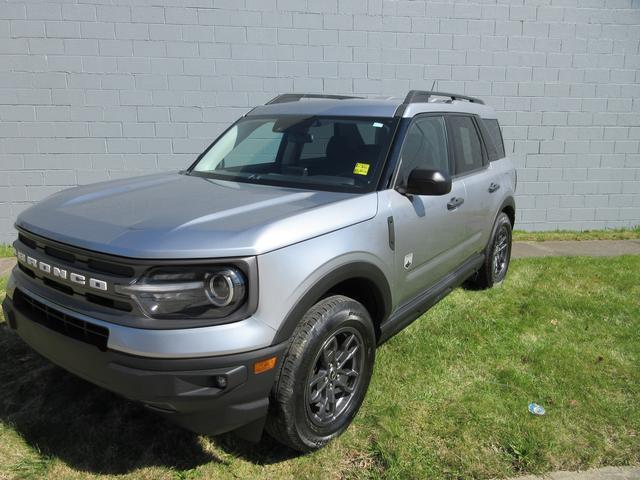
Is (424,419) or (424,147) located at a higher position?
(424,147)

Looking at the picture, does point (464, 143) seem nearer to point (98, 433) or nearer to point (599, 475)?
point (599, 475)

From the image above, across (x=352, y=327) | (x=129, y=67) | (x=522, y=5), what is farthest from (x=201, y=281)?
(x=522, y=5)

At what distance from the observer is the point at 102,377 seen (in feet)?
7.39

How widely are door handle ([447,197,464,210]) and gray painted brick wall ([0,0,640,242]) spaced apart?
A: 3.57 metres

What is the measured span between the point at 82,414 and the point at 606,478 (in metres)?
2.89

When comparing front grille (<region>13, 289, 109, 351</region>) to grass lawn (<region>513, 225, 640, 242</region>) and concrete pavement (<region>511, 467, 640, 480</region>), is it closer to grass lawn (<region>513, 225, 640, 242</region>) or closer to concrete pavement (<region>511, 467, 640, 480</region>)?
concrete pavement (<region>511, 467, 640, 480</region>)

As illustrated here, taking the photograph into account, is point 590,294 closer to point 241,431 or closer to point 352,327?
point 352,327

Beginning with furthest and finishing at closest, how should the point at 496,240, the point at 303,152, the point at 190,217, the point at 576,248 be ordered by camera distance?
the point at 576,248 → the point at 496,240 → the point at 303,152 → the point at 190,217

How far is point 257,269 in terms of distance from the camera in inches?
87.7

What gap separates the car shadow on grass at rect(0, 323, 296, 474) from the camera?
2699 mm

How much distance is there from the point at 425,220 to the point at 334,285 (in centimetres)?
103

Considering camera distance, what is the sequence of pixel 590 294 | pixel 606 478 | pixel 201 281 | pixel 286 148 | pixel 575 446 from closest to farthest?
pixel 201 281, pixel 606 478, pixel 575 446, pixel 286 148, pixel 590 294

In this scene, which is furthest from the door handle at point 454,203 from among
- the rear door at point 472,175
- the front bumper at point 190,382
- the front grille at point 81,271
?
the front grille at point 81,271

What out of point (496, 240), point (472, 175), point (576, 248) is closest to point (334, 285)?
point (472, 175)
